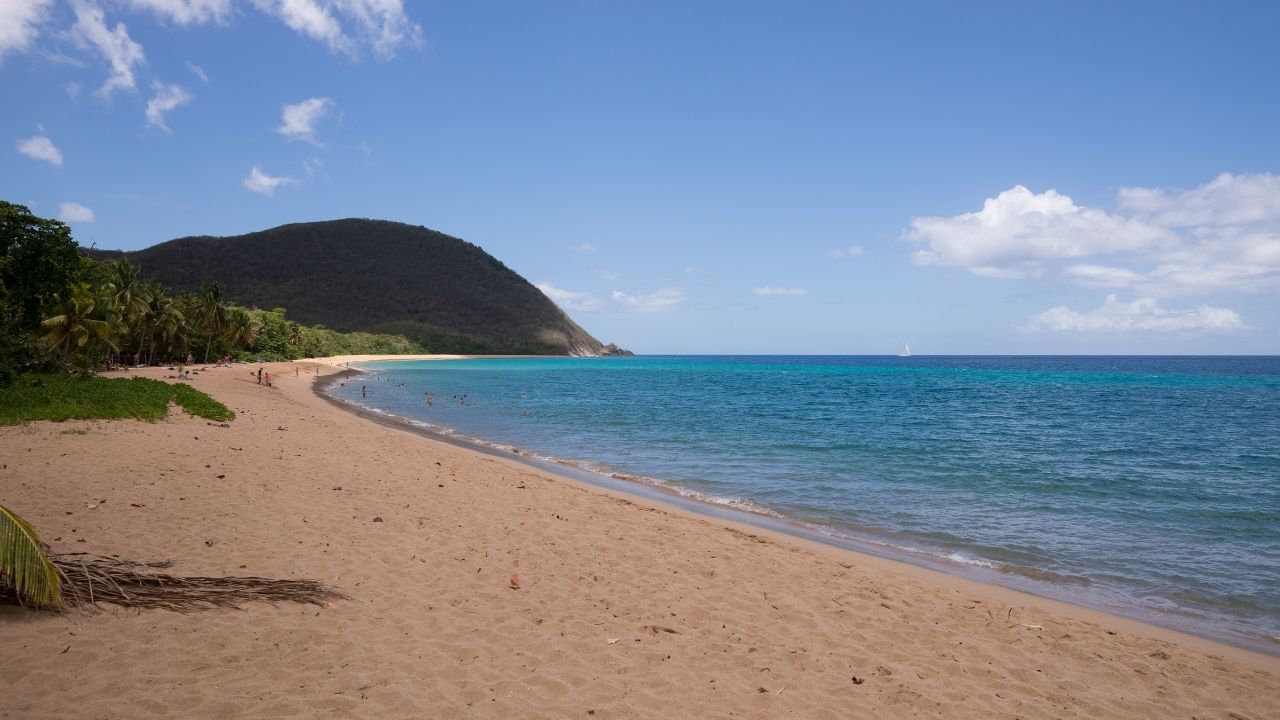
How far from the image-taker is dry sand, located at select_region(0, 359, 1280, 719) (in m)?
4.91

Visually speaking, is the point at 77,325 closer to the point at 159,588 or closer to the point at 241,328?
the point at 159,588

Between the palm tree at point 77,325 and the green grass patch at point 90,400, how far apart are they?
1514 cm

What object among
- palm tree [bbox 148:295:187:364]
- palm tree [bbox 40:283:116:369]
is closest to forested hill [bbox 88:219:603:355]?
palm tree [bbox 148:295:187:364]

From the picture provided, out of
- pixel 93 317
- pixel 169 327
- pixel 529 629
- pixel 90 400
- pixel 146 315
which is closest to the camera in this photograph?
pixel 529 629

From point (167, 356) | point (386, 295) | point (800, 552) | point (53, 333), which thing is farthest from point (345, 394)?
point (386, 295)

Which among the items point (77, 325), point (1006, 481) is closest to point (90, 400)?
point (77, 325)

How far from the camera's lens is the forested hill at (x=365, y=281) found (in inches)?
5994

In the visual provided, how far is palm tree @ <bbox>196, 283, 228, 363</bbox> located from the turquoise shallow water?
36126 millimetres

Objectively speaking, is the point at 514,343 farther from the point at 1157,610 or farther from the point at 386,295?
the point at 1157,610

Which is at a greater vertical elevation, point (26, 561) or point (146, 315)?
point (146, 315)

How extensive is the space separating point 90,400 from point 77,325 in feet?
72.8

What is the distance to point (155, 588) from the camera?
20.5ft

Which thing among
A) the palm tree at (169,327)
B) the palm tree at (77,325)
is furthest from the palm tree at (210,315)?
the palm tree at (77,325)

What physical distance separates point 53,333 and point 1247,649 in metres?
44.2
